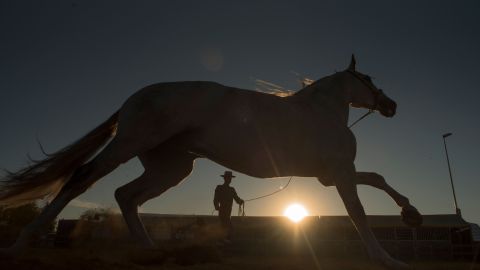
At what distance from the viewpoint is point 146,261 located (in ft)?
12.2

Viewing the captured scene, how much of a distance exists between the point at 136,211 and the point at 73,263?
169cm

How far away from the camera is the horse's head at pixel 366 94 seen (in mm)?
5863

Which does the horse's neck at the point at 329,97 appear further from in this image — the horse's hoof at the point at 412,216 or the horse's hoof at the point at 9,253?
the horse's hoof at the point at 9,253

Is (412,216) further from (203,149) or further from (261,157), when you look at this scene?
(203,149)

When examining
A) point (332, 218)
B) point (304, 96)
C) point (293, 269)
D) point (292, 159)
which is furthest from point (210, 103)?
point (332, 218)

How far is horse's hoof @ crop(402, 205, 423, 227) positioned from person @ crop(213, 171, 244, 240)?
626 cm

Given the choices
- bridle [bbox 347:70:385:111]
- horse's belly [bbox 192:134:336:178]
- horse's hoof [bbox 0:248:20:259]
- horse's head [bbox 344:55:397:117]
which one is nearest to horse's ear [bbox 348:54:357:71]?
horse's head [bbox 344:55:397:117]

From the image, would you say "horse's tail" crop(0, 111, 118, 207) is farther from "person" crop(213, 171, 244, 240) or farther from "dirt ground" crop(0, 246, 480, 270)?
"person" crop(213, 171, 244, 240)

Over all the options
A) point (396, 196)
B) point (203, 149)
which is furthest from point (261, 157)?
point (396, 196)

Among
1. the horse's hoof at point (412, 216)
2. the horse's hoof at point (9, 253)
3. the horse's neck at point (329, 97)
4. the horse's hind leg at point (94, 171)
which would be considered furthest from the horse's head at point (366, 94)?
the horse's hoof at point (9, 253)

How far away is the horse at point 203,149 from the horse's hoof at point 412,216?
0.01 m

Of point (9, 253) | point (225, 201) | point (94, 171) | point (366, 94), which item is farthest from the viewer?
point (225, 201)

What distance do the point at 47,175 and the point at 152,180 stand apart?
1.28m

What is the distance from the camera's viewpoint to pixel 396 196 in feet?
16.2
